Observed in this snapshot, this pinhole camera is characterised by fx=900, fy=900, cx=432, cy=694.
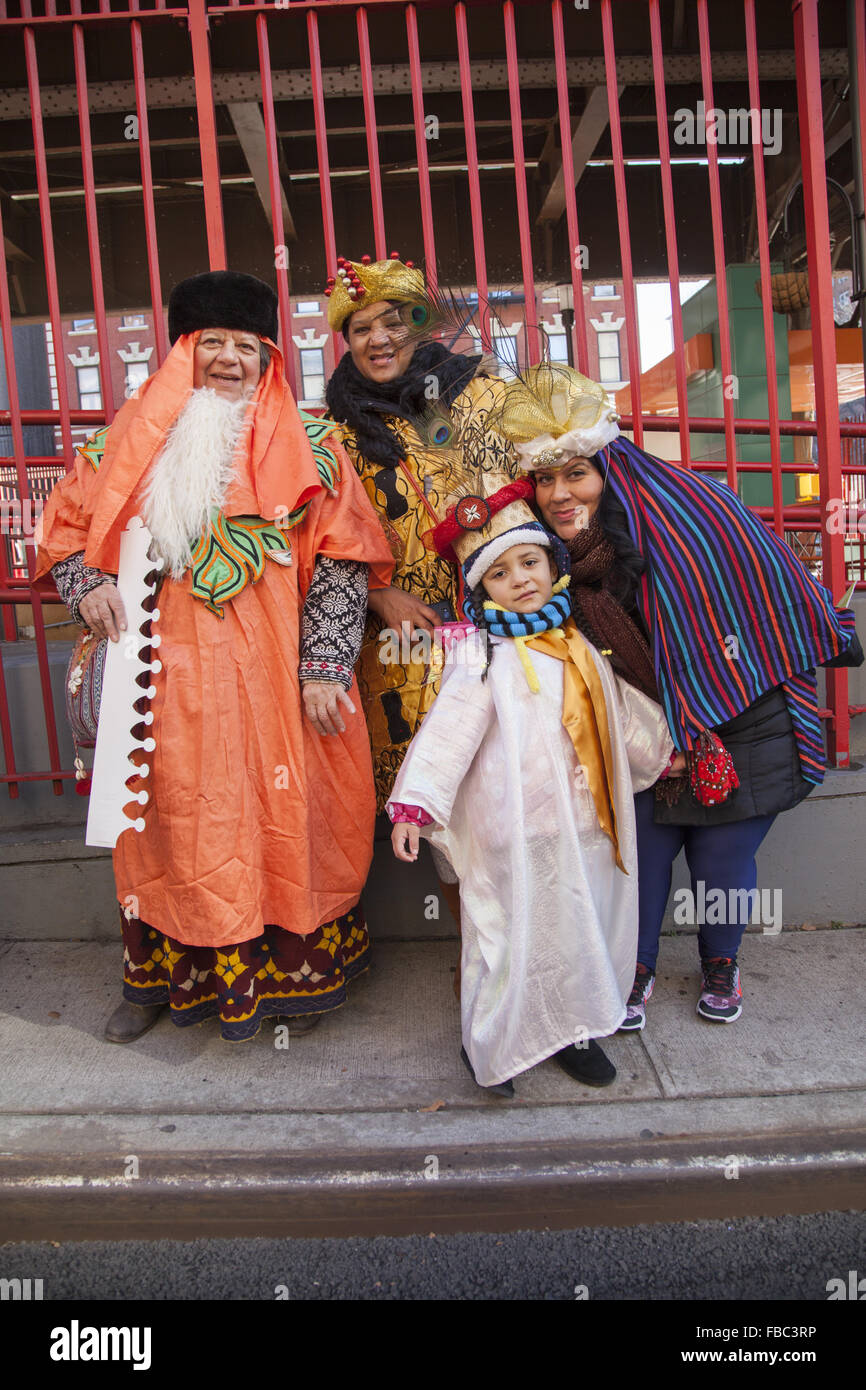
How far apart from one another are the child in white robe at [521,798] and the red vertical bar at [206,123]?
60.7 inches

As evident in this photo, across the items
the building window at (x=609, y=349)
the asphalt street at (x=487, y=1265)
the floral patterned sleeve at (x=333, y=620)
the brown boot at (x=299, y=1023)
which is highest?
the building window at (x=609, y=349)

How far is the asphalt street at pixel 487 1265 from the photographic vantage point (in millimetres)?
1902

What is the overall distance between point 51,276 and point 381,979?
103 inches

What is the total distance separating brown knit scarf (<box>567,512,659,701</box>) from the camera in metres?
2.36

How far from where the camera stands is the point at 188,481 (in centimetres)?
229

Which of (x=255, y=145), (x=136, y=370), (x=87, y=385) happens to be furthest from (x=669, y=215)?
(x=87, y=385)

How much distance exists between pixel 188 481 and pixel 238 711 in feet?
1.96

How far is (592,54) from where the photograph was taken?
4.66m

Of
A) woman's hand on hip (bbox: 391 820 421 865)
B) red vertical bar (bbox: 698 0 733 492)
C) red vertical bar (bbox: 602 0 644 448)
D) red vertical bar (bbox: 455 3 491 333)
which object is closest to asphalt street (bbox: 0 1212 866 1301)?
woman's hand on hip (bbox: 391 820 421 865)

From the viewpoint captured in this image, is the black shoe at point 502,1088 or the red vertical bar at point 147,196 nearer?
the black shoe at point 502,1088

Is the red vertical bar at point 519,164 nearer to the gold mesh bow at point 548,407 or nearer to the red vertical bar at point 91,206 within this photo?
the gold mesh bow at point 548,407

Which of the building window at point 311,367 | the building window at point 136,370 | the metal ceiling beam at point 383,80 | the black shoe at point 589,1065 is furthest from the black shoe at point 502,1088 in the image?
the building window at point 136,370

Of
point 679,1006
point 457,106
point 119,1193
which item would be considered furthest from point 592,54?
point 119,1193

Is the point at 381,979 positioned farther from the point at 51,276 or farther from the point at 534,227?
the point at 534,227
